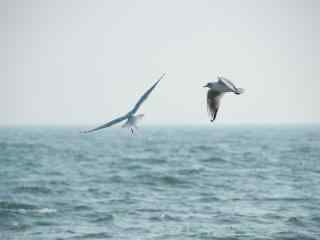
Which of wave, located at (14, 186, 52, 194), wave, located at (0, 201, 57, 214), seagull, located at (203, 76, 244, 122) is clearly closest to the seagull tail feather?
seagull, located at (203, 76, 244, 122)

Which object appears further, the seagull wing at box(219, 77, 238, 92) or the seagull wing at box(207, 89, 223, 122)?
the seagull wing at box(207, 89, 223, 122)

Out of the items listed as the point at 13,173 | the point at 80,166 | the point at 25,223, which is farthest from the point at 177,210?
the point at 80,166

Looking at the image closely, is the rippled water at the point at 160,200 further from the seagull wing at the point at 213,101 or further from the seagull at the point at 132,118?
the seagull at the point at 132,118

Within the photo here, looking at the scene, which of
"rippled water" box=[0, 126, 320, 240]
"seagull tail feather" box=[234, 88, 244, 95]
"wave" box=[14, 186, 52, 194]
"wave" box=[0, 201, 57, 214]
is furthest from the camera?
"wave" box=[14, 186, 52, 194]

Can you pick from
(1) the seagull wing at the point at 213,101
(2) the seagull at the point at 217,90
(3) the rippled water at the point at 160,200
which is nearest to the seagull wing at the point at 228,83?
(2) the seagull at the point at 217,90

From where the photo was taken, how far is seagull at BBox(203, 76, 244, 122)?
22.4 ft

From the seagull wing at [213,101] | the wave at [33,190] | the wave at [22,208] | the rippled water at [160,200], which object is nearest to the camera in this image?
the seagull wing at [213,101]

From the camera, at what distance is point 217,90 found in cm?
721

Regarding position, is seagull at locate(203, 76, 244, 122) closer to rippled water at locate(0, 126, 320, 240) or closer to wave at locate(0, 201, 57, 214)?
rippled water at locate(0, 126, 320, 240)

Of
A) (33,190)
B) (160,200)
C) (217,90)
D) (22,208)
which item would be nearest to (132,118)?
(217,90)

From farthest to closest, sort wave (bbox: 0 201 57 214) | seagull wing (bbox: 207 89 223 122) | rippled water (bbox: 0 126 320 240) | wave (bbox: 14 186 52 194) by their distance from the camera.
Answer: wave (bbox: 14 186 52 194) → wave (bbox: 0 201 57 214) → rippled water (bbox: 0 126 320 240) → seagull wing (bbox: 207 89 223 122)

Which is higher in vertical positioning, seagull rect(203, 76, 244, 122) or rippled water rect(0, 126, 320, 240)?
seagull rect(203, 76, 244, 122)

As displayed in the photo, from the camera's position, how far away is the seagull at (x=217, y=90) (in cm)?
682

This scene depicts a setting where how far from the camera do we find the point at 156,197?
36781mm
